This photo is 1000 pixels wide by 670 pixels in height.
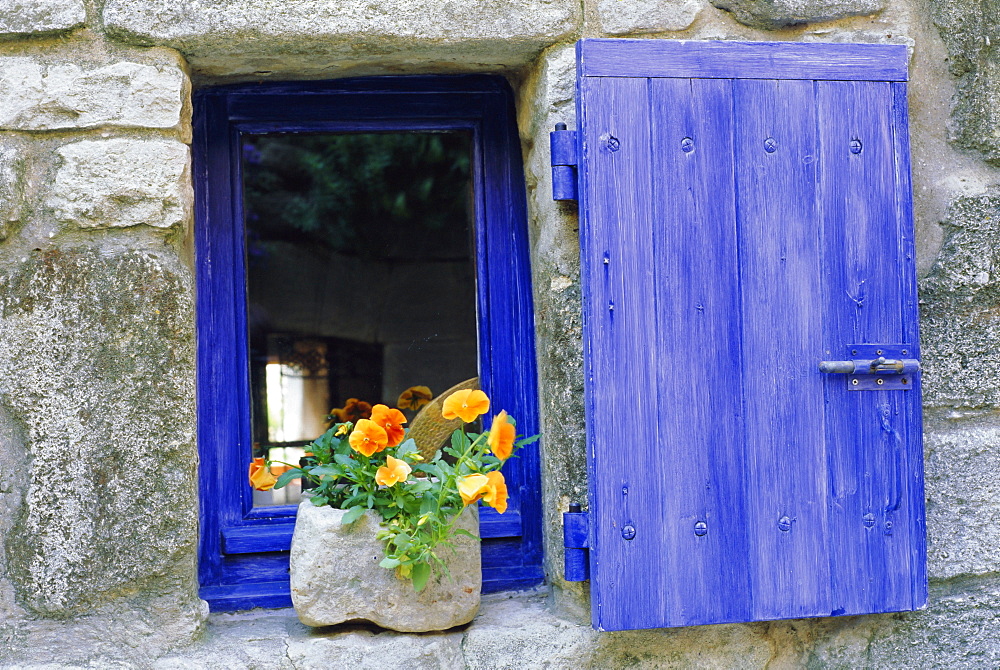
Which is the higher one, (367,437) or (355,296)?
(355,296)

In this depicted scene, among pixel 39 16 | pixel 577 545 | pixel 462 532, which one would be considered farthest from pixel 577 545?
pixel 39 16

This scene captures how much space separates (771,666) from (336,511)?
0.99 m

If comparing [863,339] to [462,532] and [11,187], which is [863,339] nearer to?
[462,532]

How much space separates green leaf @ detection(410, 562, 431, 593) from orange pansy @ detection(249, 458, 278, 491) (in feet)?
1.32

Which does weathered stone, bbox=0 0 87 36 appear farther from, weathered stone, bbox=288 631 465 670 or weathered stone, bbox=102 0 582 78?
weathered stone, bbox=288 631 465 670

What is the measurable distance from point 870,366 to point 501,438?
0.75m

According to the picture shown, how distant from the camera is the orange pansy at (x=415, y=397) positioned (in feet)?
7.71

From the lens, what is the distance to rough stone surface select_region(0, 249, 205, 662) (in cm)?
174

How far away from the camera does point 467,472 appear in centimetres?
176

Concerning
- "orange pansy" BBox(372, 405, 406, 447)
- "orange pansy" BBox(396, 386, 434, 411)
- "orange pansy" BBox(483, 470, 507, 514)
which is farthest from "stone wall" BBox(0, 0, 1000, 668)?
"orange pansy" BBox(396, 386, 434, 411)

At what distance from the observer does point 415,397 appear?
2.35m

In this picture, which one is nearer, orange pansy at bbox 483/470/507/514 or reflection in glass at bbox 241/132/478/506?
orange pansy at bbox 483/470/507/514

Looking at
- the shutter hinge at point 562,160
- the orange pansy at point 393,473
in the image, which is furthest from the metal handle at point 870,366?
the orange pansy at point 393,473

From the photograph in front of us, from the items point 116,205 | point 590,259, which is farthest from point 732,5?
point 116,205
